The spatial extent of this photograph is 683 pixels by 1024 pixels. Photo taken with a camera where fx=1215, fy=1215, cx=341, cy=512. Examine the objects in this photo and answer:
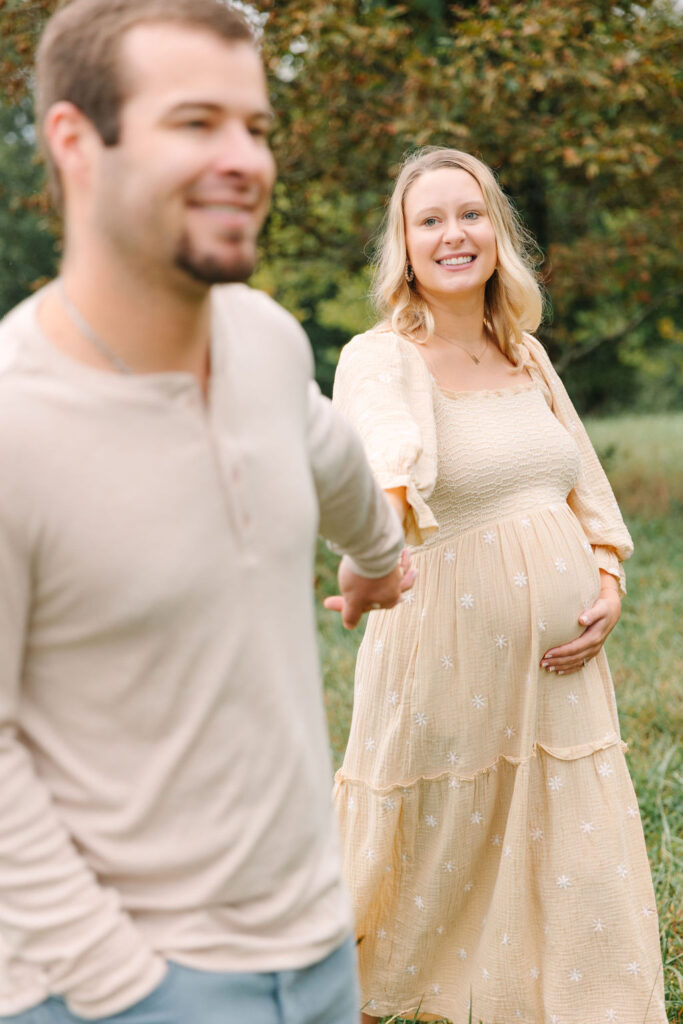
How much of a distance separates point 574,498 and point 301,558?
184cm

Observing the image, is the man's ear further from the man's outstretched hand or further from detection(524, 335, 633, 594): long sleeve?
detection(524, 335, 633, 594): long sleeve

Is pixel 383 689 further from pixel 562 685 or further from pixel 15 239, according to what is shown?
pixel 15 239

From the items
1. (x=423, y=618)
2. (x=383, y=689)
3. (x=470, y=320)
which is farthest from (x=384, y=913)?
(x=470, y=320)

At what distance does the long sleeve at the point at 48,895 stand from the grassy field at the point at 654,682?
236cm

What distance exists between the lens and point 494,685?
2.96m

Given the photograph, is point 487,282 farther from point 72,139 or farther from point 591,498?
point 72,139

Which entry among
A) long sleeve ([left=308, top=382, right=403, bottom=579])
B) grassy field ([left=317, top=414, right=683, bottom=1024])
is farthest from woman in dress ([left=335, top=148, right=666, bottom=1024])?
long sleeve ([left=308, top=382, right=403, bottom=579])

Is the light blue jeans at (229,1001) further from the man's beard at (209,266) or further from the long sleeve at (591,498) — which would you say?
the long sleeve at (591,498)

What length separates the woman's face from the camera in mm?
2986

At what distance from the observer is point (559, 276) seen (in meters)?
10.3

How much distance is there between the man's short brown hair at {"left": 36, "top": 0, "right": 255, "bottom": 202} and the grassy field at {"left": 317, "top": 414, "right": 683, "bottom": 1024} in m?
2.84

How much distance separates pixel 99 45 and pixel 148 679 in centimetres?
68

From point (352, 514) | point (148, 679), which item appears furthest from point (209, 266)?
point (352, 514)

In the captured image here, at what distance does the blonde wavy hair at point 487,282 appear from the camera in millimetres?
3049
